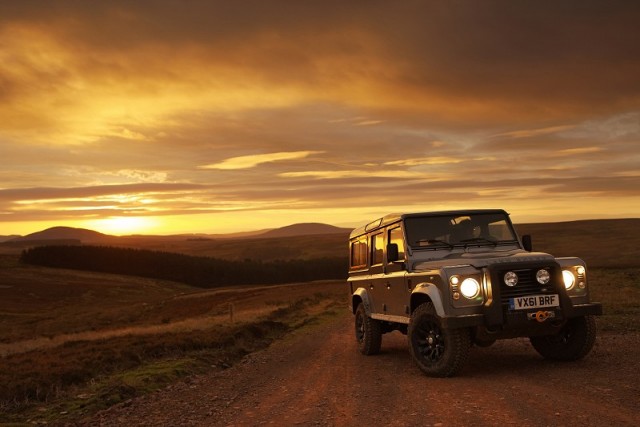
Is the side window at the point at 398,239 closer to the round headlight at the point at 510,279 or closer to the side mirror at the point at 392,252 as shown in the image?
the side mirror at the point at 392,252

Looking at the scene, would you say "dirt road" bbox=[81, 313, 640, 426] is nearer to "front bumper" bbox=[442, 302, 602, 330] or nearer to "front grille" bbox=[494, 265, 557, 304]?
"front bumper" bbox=[442, 302, 602, 330]

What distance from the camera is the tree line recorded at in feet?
401

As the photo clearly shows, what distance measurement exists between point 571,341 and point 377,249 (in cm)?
435

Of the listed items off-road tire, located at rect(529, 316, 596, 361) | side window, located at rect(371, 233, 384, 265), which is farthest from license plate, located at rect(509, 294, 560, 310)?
side window, located at rect(371, 233, 384, 265)

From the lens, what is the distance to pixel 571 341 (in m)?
10.2

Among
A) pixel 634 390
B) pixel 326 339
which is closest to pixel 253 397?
pixel 634 390

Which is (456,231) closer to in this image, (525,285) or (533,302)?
(525,285)

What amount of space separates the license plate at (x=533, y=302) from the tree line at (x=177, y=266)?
361ft

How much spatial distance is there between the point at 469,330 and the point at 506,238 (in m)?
2.73

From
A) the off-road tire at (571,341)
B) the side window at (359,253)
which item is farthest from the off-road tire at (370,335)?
the off-road tire at (571,341)

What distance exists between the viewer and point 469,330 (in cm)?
938

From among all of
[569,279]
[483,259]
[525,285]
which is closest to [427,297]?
[483,259]

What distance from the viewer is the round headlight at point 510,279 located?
9.09 meters

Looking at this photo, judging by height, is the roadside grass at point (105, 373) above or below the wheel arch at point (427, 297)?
below
